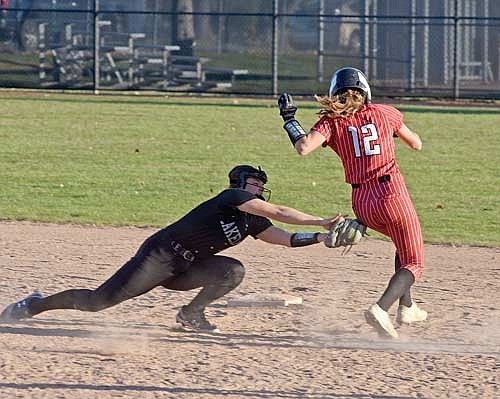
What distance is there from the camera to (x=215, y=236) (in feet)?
22.6

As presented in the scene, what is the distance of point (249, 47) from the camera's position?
87.3 ft

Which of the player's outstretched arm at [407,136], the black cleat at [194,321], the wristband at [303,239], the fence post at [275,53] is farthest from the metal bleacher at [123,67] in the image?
the wristband at [303,239]

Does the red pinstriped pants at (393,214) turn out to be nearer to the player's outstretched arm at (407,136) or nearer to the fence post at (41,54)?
the player's outstretched arm at (407,136)

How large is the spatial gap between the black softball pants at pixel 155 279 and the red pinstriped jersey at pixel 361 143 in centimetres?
99

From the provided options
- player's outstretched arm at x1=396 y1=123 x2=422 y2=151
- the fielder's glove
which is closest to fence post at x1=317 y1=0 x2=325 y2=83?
player's outstretched arm at x1=396 y1=123 x2=422 y2=151

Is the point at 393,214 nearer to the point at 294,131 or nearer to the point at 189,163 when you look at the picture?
the point at 294,131

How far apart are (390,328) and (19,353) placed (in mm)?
2160

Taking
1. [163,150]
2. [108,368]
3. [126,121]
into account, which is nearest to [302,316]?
[108,368]

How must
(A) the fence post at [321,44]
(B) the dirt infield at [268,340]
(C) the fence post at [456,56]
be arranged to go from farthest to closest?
1. (A) the fence post at [321,44]
2. (C) the fence post at [456,56]
3. (B) the dirt infield at [268,340]

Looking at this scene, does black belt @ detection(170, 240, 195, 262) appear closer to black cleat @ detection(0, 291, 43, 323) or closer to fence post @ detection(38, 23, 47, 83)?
black cleat @ detection(0, 291, 43, 323)

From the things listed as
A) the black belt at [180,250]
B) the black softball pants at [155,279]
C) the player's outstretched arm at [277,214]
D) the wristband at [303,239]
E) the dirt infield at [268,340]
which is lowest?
the dirt infield at [268,340]

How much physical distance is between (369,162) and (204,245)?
3.66 ft

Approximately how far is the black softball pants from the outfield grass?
430 cm

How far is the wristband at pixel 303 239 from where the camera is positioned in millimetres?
6770
